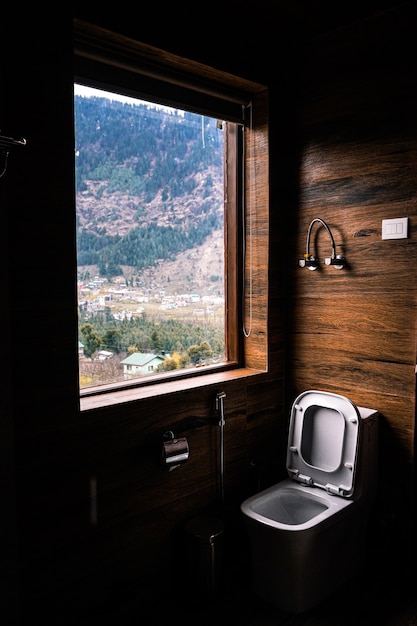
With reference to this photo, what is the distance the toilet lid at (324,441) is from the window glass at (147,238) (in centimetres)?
50

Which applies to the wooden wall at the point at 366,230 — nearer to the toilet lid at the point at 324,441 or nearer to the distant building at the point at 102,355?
the toilet lid at the point at 324,441

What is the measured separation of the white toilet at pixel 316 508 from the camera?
2098 mm

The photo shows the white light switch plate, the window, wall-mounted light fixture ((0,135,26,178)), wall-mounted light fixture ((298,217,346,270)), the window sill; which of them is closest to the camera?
wall-mounted light fixture ((0,135,26,178))

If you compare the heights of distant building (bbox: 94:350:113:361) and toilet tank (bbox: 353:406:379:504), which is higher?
distant building (bbox: 94:350:113:361)

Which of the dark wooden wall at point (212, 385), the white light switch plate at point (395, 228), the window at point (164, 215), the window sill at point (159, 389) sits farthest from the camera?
the white light switch plate at point (395, 228)

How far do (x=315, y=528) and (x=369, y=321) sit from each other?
93cm

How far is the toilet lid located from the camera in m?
2.27

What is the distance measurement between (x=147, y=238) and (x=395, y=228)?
1.08 meters

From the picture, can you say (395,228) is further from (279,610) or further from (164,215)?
(279,610)

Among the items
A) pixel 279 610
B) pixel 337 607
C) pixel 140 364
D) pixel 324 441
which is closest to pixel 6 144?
pixel 140 364

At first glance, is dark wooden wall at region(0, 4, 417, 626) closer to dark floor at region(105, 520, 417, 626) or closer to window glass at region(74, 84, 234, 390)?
dark floor at region(105, 520, 417, 626)

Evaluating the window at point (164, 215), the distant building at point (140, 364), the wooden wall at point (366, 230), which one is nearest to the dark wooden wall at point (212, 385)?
the wooden wall at point (366, 230)

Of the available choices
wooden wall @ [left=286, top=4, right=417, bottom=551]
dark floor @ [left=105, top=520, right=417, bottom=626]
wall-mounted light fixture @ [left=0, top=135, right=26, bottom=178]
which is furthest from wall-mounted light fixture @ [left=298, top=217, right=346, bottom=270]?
wall-mounted light fixture @ [left=0, top=135, right=26, bottom=178]

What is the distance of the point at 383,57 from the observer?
2.28 meters
